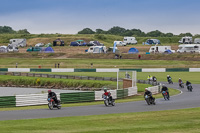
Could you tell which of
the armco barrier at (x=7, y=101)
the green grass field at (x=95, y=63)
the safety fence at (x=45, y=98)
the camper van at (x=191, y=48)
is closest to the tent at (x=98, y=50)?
the green grass field at (x=95, y=63)

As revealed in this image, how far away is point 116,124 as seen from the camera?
21.2 meters

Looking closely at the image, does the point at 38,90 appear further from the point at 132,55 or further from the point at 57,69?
the point at 132,55

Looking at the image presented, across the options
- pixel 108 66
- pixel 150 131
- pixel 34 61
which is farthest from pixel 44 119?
pixel 34 61

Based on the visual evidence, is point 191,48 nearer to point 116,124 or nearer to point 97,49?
point 97,49

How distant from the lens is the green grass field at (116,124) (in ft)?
62.7

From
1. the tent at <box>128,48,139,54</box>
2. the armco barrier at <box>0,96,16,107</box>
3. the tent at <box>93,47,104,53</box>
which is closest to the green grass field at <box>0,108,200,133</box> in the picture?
the armco barrier at <box>0,96,16,107</box>

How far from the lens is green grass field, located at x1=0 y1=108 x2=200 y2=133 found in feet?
62.7

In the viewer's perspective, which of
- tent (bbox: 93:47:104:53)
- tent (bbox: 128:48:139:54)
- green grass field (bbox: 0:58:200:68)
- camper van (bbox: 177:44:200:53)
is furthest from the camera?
tent (bbox: 93:47:104:53)

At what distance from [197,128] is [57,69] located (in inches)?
2336

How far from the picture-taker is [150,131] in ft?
61.0

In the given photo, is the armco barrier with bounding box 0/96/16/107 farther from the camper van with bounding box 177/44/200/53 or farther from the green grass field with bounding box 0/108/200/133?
the camper van with bounding box 177/44/200/53

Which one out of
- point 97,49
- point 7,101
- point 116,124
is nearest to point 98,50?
point 97,49

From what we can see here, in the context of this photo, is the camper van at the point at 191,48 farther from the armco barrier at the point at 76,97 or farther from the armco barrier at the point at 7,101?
the armco barrier at the point at 7,101

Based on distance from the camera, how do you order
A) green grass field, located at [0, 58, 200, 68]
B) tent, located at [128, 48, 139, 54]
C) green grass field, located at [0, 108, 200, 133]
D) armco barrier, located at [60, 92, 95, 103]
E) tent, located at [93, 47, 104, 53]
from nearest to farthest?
1. green grass field, located at [0, 108, 200, 133]
2. armco barrier, located at [60, 92, 95, 103]
3. green grass field, located at [0, 58, 200, 68]
4. tent, located at [128, 48, 139, 54]
5. tent, located at [93, 47, 104, 53]
